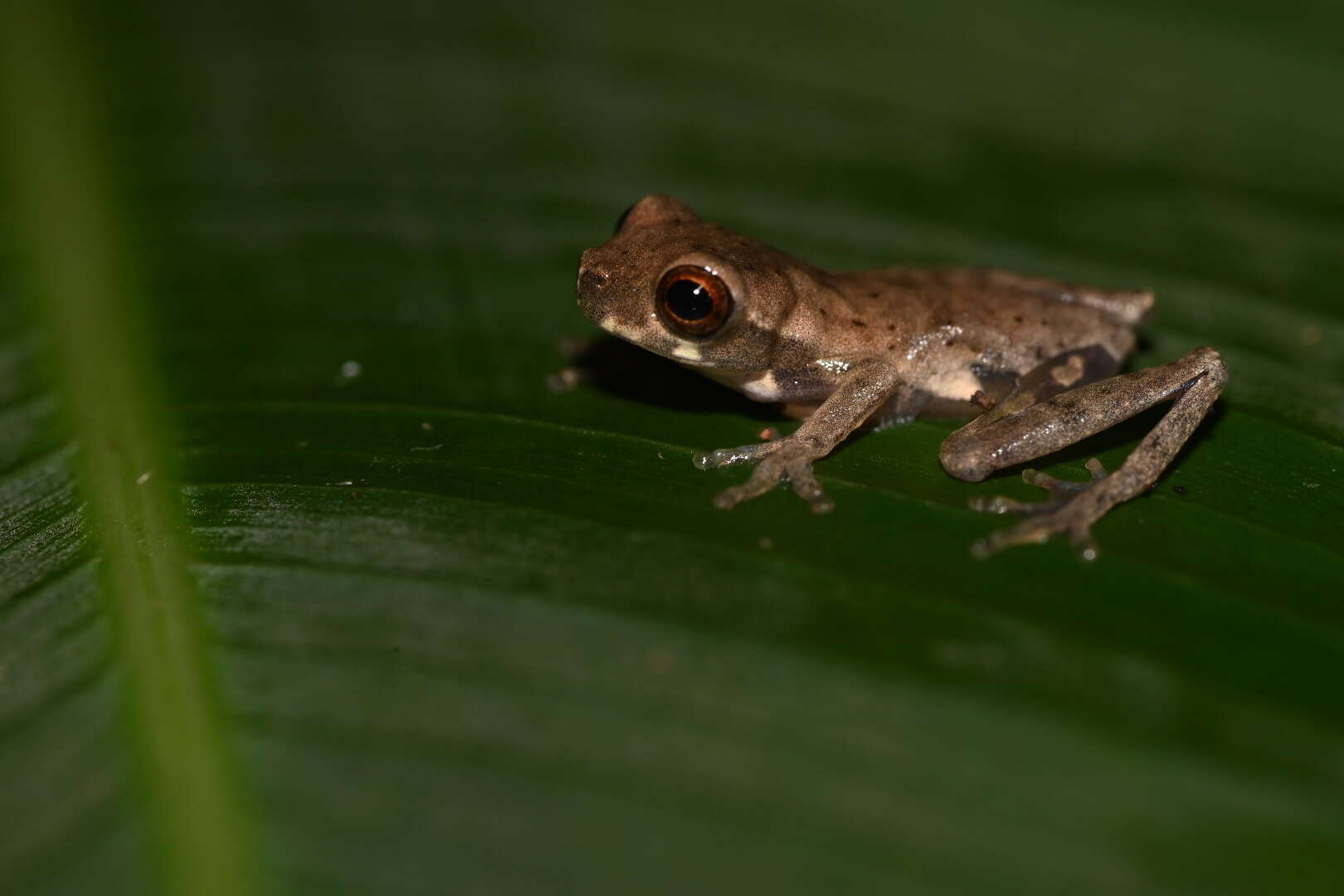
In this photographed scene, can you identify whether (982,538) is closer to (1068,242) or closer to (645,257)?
(645,257)

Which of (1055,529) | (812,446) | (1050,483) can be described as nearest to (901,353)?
(812,446)

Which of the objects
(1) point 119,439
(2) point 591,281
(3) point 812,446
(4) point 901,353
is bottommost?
(1) point 119,439

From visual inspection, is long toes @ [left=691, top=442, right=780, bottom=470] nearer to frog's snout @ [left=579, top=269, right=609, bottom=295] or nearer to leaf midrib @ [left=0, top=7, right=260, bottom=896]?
frog's snout @ [left=579, top=269, right=609, bottom=295]

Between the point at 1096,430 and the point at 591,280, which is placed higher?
the point at 1096,430

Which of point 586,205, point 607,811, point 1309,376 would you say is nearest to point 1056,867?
point 607,811

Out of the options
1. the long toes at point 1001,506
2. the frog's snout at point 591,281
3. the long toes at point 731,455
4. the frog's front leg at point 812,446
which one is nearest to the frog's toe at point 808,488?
the frog's front leg at point 812,446

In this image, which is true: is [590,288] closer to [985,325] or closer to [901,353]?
[901,353]
